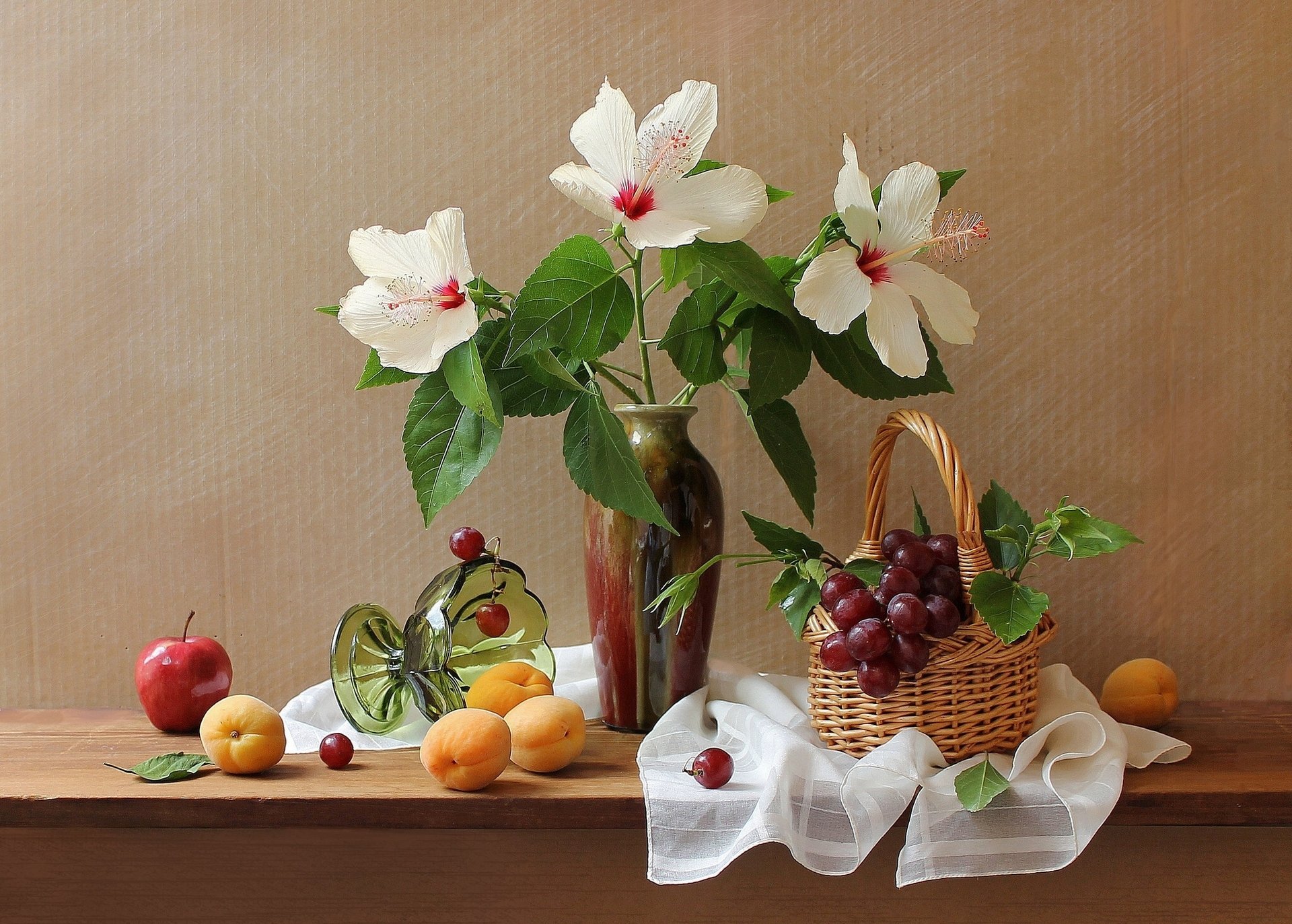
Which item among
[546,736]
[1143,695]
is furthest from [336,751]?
[1143,695]

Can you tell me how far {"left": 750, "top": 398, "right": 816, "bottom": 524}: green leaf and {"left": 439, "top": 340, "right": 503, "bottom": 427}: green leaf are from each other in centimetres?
24

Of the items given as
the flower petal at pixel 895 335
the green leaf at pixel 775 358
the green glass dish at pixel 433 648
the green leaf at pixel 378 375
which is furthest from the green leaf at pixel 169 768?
the flower petal at pixel 895 335

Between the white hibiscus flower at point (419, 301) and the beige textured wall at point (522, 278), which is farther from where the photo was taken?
the beige textured wall at point (522, 278)

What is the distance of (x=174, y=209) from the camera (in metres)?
1.06

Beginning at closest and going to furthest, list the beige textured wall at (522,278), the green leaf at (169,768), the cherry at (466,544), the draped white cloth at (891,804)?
the draped white cloth at (891,804) → the green leaf at (169,768) → the cherry at (466,544) → the beige textured wall at (522,278)

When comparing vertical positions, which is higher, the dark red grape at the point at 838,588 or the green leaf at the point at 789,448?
the green leaf at the point at 789,448

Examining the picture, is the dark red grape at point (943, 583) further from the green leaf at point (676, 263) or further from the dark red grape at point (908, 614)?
the green leaf at point (676, 263)

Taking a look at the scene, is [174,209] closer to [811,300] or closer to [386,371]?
[386,371]

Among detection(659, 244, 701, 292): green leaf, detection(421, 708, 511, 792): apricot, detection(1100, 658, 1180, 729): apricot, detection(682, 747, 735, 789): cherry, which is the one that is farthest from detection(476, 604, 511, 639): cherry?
detection(1100, 658, 1180, 729): apricot

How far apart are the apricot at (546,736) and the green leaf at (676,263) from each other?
370 millimetres

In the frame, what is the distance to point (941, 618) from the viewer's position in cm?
74

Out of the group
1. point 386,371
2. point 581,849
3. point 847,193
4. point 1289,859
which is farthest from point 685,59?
point 1289,859

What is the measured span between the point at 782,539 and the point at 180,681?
1.96ft

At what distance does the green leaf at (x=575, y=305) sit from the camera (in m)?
0.78
